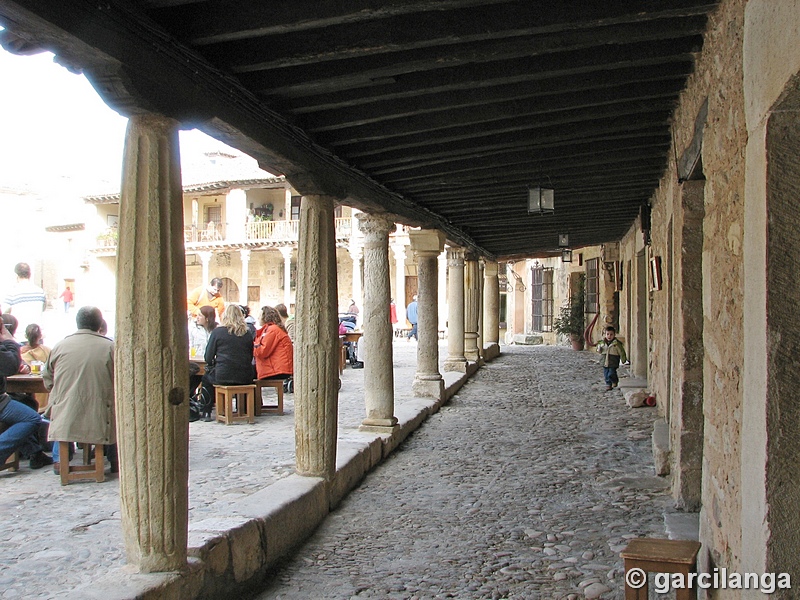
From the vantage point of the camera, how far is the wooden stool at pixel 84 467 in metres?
5.09

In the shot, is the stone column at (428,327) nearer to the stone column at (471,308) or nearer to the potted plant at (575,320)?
the stone column at (471,308)

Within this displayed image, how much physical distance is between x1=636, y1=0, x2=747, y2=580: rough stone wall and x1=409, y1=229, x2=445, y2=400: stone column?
17.8 feet

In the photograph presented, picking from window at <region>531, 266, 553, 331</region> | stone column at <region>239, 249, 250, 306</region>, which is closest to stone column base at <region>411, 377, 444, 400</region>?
window at <region>531, 266, 553, 331</region>

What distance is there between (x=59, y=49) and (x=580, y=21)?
1907 mm

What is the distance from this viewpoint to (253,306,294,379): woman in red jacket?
8203 millimetres

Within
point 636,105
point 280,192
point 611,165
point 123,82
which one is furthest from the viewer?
point 280,192

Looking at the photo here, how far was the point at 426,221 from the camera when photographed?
327 inches

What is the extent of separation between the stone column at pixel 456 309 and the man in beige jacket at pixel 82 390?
685 centimetres

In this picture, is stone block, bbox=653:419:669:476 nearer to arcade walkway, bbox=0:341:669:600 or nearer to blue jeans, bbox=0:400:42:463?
arcade walkway, bbox=0:341:669:600

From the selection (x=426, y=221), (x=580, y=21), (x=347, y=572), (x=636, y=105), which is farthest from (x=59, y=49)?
(x=426, y=221)

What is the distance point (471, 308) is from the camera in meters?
13.7

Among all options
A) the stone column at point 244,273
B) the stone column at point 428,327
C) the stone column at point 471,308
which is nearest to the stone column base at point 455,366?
the stone column at point 471,308

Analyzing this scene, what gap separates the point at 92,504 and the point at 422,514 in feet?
6.73

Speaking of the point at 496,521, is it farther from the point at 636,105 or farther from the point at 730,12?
the point at 730,12
